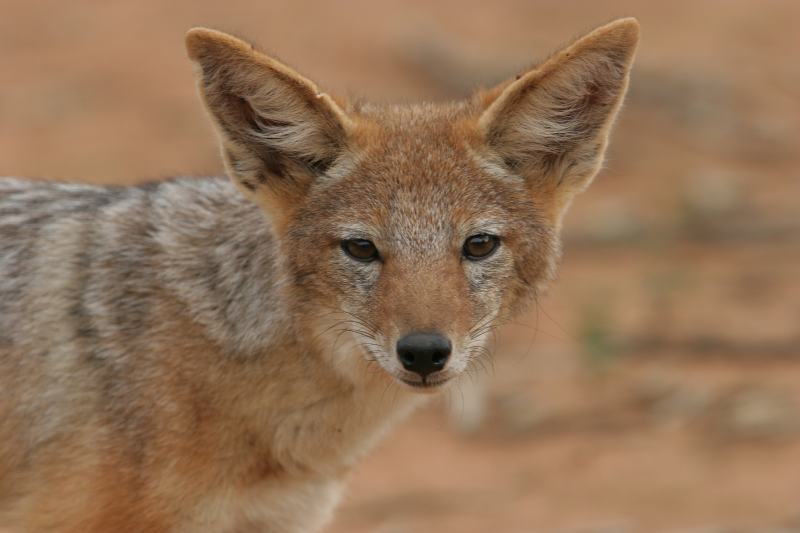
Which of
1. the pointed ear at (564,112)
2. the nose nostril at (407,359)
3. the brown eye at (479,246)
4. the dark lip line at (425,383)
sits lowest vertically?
the dark lip line at (425,383)

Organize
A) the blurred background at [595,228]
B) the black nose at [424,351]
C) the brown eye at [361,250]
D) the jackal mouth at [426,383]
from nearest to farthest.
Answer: the black nose at [424,351] → the jackal mouth at [426,383] → the brown eye at [361,250] → the blurred background at [595,228]

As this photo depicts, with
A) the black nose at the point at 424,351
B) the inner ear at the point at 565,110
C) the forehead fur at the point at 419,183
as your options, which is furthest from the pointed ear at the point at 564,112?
the black nose at the point at 424,351

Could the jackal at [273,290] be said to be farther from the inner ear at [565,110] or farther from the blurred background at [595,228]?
the blurred background at [595,228]

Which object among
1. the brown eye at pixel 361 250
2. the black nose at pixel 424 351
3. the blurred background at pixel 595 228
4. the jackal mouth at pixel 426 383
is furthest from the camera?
the blurred background at pixel 595 228

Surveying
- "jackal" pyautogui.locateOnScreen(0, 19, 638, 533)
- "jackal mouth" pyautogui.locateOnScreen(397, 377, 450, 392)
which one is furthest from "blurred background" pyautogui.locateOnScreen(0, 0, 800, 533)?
"jackal mouth" pyautogui.locateOnScreen(397, 377, 450, 392)

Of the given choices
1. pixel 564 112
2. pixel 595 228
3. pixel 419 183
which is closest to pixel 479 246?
pixel 419 183

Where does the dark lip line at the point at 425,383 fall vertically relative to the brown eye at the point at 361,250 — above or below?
below

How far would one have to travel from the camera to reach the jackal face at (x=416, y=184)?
17.5 ft

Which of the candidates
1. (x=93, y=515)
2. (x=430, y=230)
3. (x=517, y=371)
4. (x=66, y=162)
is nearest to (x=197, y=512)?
(x=93, y=515)

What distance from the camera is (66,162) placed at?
547 inches

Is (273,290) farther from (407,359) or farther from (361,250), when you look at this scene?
(407,359)

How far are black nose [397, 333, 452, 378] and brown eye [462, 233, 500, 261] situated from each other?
48 cm

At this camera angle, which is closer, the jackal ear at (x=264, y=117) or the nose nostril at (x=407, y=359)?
the nose nostril at (x=407, y=359)

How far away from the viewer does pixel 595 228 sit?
1302 centimetres
